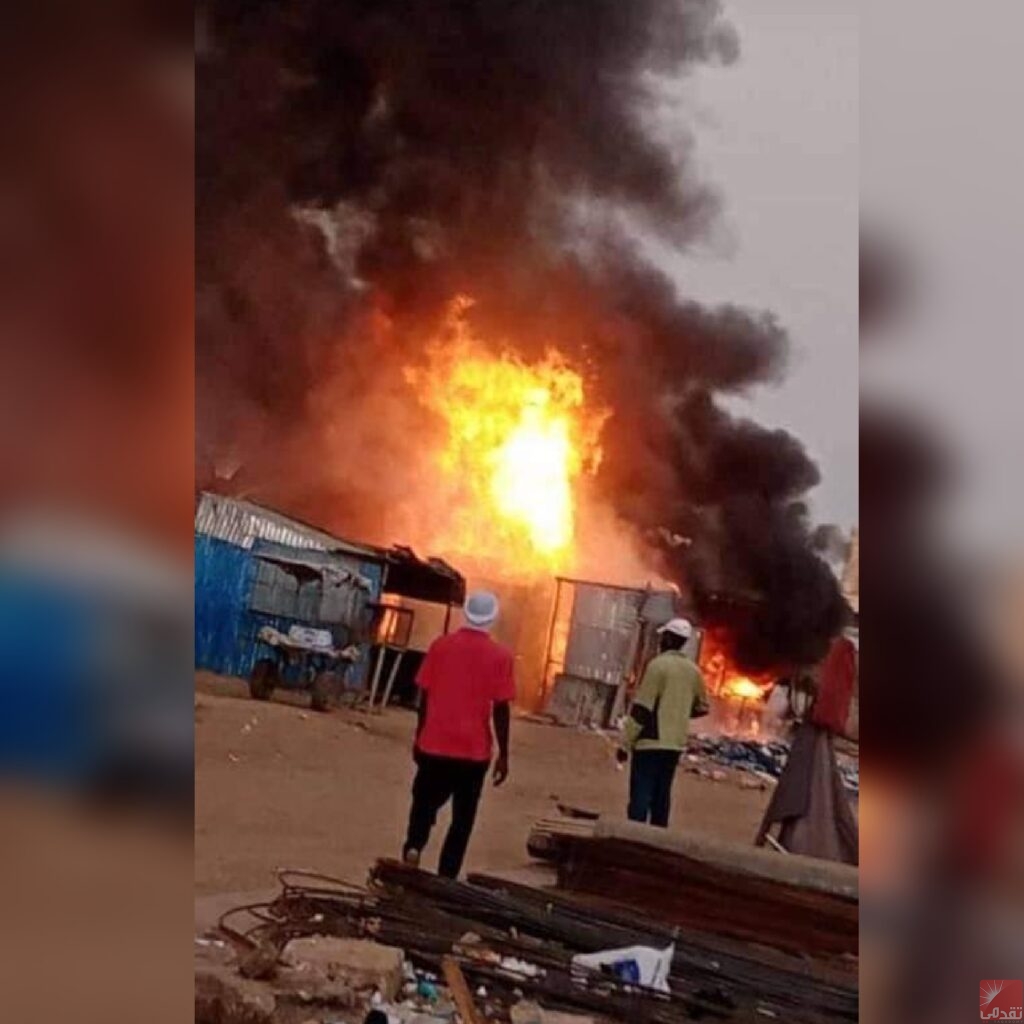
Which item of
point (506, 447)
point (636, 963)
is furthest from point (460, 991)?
point (506, 447)

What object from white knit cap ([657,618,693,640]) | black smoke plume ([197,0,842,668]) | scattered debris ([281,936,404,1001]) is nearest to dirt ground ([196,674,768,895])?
scattered debris ([281,936,404,1001])

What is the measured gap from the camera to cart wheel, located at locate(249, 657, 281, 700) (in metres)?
2.26

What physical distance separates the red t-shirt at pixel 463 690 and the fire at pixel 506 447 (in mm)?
151

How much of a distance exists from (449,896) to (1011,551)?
1.11 metres

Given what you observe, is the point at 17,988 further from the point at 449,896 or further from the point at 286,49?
the point at 286,49

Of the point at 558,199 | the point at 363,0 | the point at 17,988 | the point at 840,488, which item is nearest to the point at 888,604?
the point at 840,488

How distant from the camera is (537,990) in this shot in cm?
222

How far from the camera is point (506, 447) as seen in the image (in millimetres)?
2262

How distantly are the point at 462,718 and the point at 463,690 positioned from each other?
0.16 ft

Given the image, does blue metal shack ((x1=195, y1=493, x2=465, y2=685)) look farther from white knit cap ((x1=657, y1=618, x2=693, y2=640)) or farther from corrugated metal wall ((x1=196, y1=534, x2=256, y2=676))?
white knit cap ((x1=657, y1=618, x2=693, y2=640))

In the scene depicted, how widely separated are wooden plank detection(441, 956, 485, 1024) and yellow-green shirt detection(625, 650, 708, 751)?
1.59 ft

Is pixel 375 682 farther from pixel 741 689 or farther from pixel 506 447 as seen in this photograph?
pixel 741 689

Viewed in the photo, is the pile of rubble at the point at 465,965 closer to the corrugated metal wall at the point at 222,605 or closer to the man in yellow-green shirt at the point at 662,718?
the man in yellow-green shirt at the point at 662,718

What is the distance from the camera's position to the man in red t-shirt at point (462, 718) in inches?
88.5
